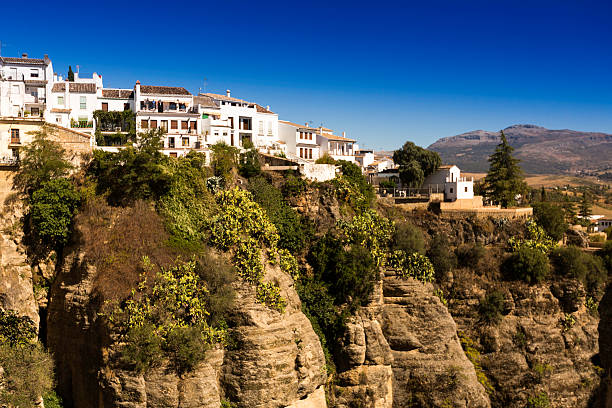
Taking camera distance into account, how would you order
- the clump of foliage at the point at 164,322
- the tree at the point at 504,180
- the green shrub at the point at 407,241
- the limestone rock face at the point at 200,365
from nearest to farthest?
1. the clump of foliage at the point at 164,322
2. the limestone rock face at the point at 200,365
3. the green shrub at the point at 407,241
4. the tree at the point at 504,180

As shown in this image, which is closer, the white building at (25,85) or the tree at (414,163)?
the white building at (25,85)

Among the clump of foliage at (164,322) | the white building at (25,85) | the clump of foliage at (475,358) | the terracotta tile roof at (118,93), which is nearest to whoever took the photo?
the clump of foliage at (164,322)

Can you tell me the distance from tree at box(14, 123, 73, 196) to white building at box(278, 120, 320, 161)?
19.1 m

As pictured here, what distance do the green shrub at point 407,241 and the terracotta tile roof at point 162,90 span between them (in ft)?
55.7

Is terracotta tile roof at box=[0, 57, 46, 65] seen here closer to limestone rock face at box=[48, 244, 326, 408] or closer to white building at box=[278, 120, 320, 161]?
white building at box=[278, 120, 320, 161]

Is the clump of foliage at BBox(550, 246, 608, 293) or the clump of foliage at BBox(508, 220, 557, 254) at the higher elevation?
the clump of foliage at BBox(508, 220, 557, 254)

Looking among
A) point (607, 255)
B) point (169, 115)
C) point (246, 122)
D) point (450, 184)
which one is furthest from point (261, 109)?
point (607, 255)

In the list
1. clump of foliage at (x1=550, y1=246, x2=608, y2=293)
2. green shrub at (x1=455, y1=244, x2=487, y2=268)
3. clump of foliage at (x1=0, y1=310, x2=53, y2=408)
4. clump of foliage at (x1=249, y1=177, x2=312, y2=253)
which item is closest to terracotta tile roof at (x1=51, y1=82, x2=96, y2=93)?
clump of foliage at (x1=249, y1=177, x2=312, y2=253)

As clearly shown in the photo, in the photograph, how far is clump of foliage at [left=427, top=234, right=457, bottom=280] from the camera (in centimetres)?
3494

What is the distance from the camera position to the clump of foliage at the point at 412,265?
3183 cm

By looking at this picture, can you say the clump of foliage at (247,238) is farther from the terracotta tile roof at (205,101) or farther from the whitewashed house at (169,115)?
the terracotta tile roof at (205,101)

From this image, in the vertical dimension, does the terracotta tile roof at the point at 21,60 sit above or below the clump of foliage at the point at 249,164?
above

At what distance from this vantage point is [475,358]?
3394 cm

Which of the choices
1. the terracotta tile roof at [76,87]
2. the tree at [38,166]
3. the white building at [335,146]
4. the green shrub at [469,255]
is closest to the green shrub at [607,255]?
the green shrub at [469,255]
